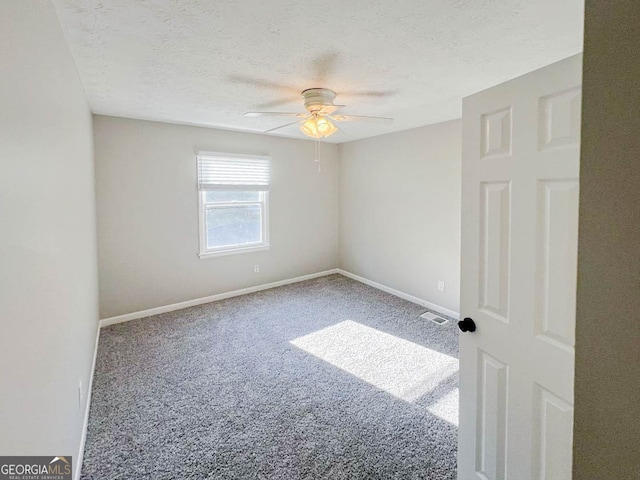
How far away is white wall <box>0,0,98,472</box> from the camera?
912 mm

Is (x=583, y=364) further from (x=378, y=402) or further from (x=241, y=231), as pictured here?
(x=241, y=231)

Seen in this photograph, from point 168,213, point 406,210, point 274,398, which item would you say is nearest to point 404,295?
point 406,210

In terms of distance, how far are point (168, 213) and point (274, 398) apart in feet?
8.81

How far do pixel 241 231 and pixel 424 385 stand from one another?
3.17 metres

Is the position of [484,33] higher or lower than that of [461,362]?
higher

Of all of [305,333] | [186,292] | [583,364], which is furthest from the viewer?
[186,292]

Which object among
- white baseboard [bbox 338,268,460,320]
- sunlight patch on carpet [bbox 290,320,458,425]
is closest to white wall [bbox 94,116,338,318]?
white baseboard [bbox 338,268,460,320]

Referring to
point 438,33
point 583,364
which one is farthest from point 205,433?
point 438,33

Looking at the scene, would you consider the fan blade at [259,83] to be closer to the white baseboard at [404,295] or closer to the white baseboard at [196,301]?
the white baseboard at [196,301]

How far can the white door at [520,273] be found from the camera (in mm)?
1099

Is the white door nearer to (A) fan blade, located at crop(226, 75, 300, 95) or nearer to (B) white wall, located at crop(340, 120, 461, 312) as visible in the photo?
(A) fan blade, located at crop(226, 75, 300, 95)

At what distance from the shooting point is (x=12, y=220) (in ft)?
3.12

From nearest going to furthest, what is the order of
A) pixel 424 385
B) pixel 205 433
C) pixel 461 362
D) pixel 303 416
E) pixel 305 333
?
1. pixel 461 362
2. pixel 205 433
3. pixel 303 416
4. pixel 424 385
5. pixel 305 333

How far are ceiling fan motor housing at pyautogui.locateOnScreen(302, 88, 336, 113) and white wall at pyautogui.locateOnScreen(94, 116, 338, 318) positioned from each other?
2.08 m
